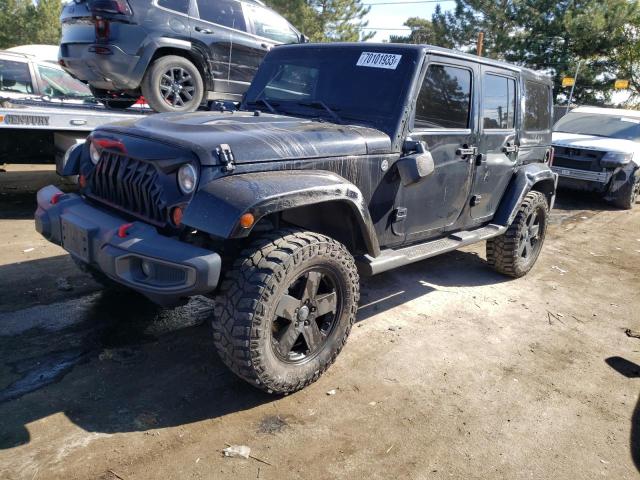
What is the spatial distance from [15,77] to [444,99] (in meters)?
7.67

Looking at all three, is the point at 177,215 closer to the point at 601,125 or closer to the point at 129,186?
the point at 129,186

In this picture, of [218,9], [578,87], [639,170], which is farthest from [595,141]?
[578,87]

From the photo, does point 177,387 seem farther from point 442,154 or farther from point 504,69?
point 504,69

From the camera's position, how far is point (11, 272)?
4.37m

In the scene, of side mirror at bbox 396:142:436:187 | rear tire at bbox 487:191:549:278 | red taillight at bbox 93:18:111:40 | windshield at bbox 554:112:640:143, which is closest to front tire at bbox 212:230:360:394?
side mirror at bbox 396:142:436:187

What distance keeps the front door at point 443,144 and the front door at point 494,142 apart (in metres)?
0.18

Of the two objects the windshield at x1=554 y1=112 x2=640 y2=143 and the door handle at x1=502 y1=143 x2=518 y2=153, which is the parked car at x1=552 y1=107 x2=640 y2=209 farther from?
the door handle at x1=502 y1=143 x2=518 y2=153

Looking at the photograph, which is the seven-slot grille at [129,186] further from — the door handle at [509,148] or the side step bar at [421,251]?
the door handle at [509,148]

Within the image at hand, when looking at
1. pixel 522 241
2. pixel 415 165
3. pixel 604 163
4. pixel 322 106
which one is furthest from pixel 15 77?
pixel 604 163

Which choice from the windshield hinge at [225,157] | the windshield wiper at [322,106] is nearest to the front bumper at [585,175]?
the windshield wiper at [322,106]

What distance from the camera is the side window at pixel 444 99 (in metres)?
3.70

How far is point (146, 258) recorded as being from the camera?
2500 mm

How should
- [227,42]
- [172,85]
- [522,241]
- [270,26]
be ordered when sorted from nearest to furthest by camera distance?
[522,241] < [172,85] < [227,42] < [270,26]

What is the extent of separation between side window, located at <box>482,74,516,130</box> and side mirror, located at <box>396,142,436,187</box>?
1095 millimetres
